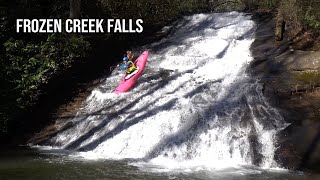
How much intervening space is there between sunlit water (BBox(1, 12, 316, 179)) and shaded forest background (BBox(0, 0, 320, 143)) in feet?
5.28

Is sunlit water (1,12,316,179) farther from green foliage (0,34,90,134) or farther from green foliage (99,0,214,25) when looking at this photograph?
green foliage (99,0,214,25)

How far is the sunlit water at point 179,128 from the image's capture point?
9.89 metres

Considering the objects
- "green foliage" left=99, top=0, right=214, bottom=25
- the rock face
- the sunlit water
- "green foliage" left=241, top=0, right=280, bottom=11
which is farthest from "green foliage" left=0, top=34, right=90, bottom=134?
"green foliage" left=241, top=0, right=280, bottom=11

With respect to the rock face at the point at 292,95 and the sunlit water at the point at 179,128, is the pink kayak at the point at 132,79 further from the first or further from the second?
the rock face at the point at 292,95

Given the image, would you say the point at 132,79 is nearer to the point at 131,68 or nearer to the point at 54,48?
the point at 131,68

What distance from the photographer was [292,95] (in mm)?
12211

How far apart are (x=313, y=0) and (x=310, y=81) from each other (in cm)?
411

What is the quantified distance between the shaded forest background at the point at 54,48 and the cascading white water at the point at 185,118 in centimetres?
165

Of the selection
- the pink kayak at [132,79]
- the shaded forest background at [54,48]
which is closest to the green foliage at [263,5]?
the shaded forest background at [54,48]

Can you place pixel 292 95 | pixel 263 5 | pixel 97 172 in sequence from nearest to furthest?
1. pixel 97 172
2. pixel 292 95
3. pixel 263 5

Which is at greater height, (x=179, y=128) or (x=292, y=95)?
(x=292, y=95)

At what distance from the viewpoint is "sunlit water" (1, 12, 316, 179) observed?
389 inches

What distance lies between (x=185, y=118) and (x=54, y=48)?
20.4 feet

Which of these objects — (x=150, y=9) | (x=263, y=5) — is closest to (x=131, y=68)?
(x=150, y=9)
